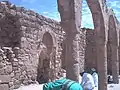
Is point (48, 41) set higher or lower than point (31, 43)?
higher

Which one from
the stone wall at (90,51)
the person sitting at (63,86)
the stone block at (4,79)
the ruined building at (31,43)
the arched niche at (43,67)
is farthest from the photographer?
the stone wall at (90,51)

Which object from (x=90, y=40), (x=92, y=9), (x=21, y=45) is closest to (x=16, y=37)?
(x=21, y=45)

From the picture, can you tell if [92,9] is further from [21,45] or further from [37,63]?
[37,63]

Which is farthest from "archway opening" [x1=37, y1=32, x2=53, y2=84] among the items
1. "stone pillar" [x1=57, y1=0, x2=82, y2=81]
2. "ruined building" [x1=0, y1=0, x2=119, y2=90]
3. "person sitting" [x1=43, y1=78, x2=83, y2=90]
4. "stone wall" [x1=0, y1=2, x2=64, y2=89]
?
"person sitting" [x1=43, y1=78, x2=83, y2=90]

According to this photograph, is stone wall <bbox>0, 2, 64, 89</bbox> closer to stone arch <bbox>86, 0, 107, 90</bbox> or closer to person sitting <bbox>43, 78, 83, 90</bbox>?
stone arch <bbox>86, 0, 107, 90</bbox>

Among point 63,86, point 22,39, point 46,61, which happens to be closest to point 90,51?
point 46,61

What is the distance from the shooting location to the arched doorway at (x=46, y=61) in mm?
15453

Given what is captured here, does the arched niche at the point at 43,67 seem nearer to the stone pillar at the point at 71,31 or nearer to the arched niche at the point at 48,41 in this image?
the arched niche at the point at 48,41

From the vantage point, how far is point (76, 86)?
304 centimetres

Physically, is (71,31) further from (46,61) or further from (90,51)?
(90,51)

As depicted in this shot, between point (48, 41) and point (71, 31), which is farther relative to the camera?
point (48, 41)

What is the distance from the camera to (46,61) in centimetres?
1597

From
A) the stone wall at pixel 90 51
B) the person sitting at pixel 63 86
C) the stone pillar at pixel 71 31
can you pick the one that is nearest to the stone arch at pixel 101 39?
the stone pillar at pixel 71 31

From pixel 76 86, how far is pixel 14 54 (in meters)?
9.87
